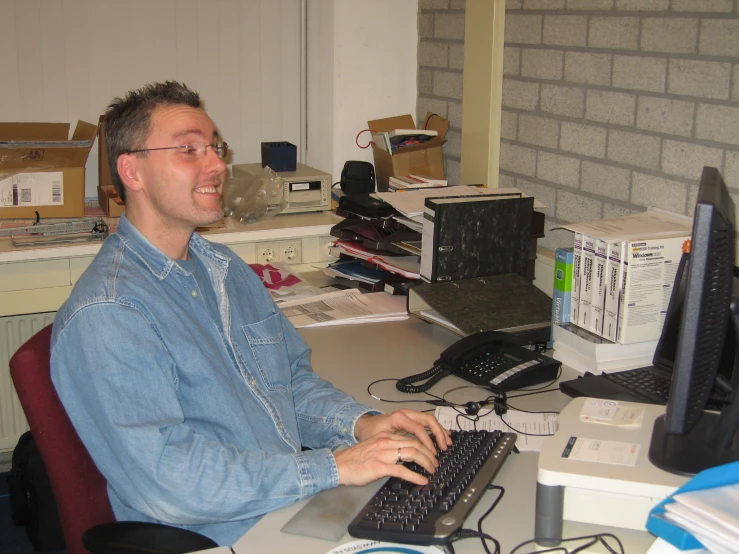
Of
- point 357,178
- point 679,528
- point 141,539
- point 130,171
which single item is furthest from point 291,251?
point 679,528

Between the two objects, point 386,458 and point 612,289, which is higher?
point 612,289

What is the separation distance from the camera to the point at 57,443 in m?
1.44

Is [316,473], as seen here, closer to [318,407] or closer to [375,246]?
[318,407]

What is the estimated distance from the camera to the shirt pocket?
1.74 meters

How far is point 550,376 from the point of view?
1.99 m

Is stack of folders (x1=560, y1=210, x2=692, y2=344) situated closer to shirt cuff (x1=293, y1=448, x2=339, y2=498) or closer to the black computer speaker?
shirt cuff (x1=293, y1=448, x2=339, y2=498)

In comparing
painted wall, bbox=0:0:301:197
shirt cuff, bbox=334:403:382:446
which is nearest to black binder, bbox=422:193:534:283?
shirt cuff, bbox=334:403:382:446

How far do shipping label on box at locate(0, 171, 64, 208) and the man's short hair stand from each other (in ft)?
4.50

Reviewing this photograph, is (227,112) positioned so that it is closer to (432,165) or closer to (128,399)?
(432,165)

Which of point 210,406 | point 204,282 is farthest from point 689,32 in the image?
point 210,406

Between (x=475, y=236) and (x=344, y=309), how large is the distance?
0.44 meters

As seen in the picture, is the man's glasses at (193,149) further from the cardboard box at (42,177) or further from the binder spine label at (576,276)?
the cardboard box at (42,177)

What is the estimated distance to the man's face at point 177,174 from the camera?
5.34ft

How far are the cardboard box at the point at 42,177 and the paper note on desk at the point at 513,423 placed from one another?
1.77 m
